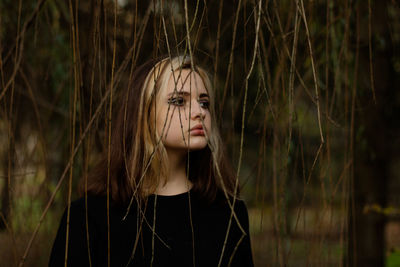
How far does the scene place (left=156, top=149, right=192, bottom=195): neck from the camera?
1.34m

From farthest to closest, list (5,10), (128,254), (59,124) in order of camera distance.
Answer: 1. (59,124)
2. (5,10)
3. (128,254)

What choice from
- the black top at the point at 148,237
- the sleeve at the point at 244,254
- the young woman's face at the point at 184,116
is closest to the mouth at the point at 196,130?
the young woman's face at the point at 184,116

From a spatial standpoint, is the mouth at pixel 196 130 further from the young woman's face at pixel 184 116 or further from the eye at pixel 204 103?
the eye at pixel 204 103

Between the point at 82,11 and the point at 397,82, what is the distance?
1686 millimetres

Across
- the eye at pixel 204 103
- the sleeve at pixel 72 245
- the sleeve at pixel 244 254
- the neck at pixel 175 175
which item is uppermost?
the eye at pixel 204 103

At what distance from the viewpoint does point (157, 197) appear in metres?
1.34

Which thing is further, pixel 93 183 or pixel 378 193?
pixel 378 193

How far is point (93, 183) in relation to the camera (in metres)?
1.36

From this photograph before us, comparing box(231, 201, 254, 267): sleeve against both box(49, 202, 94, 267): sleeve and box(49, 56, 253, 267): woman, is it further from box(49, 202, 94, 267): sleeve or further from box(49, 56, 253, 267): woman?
box(49, 202, 94, 267): sleeve

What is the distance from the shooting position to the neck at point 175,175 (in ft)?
4.40

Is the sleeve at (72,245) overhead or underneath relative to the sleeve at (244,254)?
overhead

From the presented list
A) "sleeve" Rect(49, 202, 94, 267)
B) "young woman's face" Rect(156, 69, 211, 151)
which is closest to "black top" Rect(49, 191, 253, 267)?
"sleeve" Rect(49, 202, 94, 267)

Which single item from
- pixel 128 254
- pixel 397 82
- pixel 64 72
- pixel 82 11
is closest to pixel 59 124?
pixel 64 72

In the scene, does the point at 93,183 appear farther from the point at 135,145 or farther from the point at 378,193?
the point at 378,193
